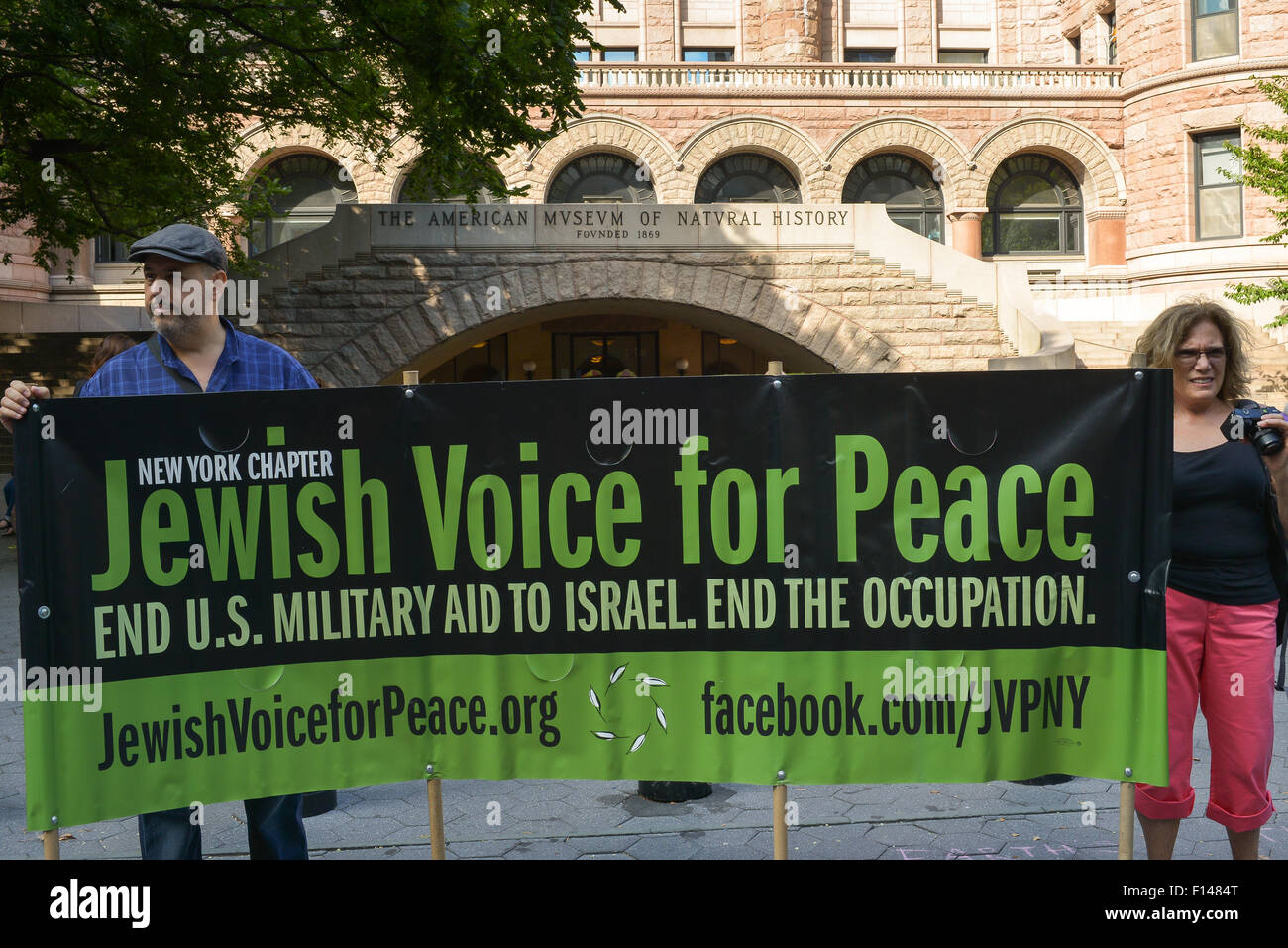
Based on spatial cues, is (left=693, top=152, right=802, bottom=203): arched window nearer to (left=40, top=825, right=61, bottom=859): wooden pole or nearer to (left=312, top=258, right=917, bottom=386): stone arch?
(left=312, top=258, right=917, bottom=386): stone arch

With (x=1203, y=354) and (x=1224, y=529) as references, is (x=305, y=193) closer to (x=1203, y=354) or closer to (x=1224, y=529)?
(x=1203, y=354)

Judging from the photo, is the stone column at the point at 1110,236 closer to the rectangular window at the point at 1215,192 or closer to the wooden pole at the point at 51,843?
the rectangular window at the point at 1215,192

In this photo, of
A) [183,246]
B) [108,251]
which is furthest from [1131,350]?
[108,251]

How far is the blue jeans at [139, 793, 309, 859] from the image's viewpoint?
10.5ft

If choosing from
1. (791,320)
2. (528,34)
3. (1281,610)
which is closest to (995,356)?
(791,320)

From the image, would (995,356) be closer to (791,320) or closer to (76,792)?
(791,320)

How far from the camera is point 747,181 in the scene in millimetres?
28875

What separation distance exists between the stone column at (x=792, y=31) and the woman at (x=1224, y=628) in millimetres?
30154

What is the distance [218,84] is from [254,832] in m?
11.7

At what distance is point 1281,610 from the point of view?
140 inches

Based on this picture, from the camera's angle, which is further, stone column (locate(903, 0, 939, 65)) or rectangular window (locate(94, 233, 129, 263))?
stone column (locate(903, 0, 939, 65))

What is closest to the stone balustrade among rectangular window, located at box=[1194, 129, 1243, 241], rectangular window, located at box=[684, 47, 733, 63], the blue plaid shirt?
rectangular window, located at box=[1194, 129, 1243, 241]

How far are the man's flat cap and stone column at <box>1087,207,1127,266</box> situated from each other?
2942 cm

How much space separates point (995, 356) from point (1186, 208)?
14911mm
